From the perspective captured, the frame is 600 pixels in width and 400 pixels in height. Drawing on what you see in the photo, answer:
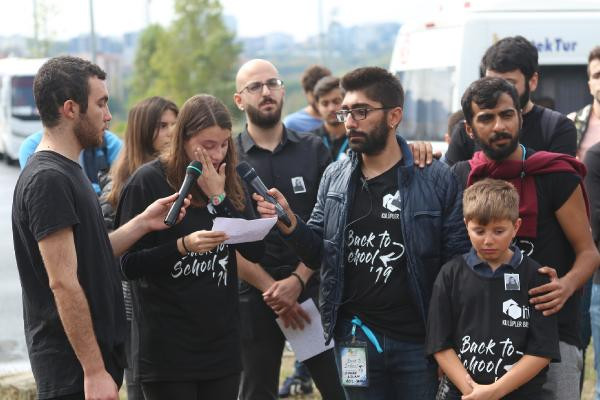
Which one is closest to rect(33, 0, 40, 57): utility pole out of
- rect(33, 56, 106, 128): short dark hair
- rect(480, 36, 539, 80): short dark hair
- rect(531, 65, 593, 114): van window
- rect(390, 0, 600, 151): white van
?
rect(390, 0, 600, 151): white van

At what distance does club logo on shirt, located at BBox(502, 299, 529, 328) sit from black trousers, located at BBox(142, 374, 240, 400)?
50.6 inches

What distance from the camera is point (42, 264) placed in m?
3.87

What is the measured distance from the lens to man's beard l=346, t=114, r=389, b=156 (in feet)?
14.7

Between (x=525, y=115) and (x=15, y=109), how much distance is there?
2647 centimetres

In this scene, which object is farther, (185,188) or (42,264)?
(185,188)

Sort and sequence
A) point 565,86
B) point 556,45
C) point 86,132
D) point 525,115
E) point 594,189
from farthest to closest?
point 565,86, point 556,45, point 594,189, point 525,115, point 86,132

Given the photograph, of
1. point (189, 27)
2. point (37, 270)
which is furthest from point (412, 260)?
point (189, 27)

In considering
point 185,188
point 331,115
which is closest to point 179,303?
point 185,188

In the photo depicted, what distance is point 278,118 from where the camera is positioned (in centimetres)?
600

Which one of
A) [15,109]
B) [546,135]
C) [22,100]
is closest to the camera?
[546,135]

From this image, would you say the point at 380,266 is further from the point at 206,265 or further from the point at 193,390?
the point at 193,390

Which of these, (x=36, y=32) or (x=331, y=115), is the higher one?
(x=331, y=115)

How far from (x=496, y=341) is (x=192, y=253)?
4.53 feet

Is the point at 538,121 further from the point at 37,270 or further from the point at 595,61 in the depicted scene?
the point at 37,270
